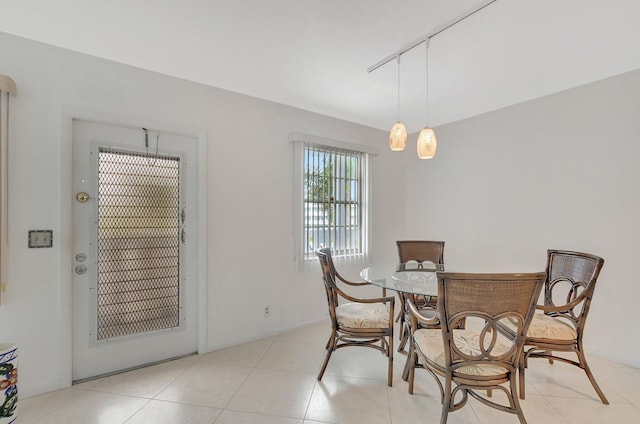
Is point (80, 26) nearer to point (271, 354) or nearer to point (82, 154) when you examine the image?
point (82, 154)

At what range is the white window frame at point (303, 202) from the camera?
3.37m

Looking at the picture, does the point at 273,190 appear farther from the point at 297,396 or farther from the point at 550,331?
the point at 550,331

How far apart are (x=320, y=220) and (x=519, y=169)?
7.56ft

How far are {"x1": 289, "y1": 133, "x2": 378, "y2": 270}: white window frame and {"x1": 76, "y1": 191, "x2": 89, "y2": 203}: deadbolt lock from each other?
1875 millimetres

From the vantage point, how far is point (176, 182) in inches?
105

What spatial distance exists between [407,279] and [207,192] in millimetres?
1973

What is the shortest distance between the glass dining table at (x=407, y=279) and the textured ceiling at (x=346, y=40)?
1.70 meters

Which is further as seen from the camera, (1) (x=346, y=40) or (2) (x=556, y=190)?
(2) (x=556, y=190)

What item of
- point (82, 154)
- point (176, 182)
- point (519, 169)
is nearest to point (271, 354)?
point (176, 182)

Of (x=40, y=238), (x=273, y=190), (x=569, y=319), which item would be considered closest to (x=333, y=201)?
(x=273, y=190)

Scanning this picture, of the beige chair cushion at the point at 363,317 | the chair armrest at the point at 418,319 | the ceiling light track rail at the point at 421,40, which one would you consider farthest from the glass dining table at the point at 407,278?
the ceiling light track rail at the point at 421,40

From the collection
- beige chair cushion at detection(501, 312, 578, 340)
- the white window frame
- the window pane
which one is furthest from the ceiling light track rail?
beige chair cushion at detection(501, 312, 578, 340)

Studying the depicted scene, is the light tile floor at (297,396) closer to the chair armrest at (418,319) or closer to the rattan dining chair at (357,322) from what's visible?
the rattan dining chair at (357,322)

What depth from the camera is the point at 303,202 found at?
342 cm
